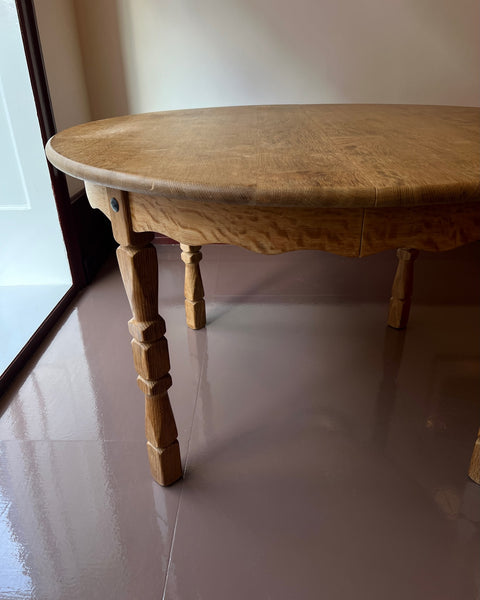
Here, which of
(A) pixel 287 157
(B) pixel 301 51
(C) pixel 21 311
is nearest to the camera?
(A) pixel 287 157

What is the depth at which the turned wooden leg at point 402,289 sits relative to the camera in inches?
62.6

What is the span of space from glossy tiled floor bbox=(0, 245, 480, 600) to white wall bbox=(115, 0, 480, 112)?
1.01 m

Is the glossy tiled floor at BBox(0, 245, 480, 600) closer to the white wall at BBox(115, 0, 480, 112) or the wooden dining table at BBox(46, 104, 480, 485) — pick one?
the wooden dining table at BBox(46, 104, 480, 485)

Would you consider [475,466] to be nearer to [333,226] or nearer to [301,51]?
[333,226]

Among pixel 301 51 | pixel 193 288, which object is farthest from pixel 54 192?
pixel 301 51

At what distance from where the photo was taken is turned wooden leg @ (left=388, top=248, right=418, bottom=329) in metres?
1.59

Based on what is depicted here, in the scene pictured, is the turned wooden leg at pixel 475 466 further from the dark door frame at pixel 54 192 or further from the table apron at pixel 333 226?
the dark door frame at pixel 54 192

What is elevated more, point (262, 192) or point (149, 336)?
point (262, 192)

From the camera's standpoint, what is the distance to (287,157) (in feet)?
2.81

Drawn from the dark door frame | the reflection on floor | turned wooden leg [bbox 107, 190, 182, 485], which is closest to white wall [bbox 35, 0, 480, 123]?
the dark door frame

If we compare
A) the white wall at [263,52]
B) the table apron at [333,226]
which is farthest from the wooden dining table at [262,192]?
the white wall at [263,52]

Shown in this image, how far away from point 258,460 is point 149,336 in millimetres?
465

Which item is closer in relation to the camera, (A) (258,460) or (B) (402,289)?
(A) (258,460)

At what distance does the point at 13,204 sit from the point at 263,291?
1089mm
